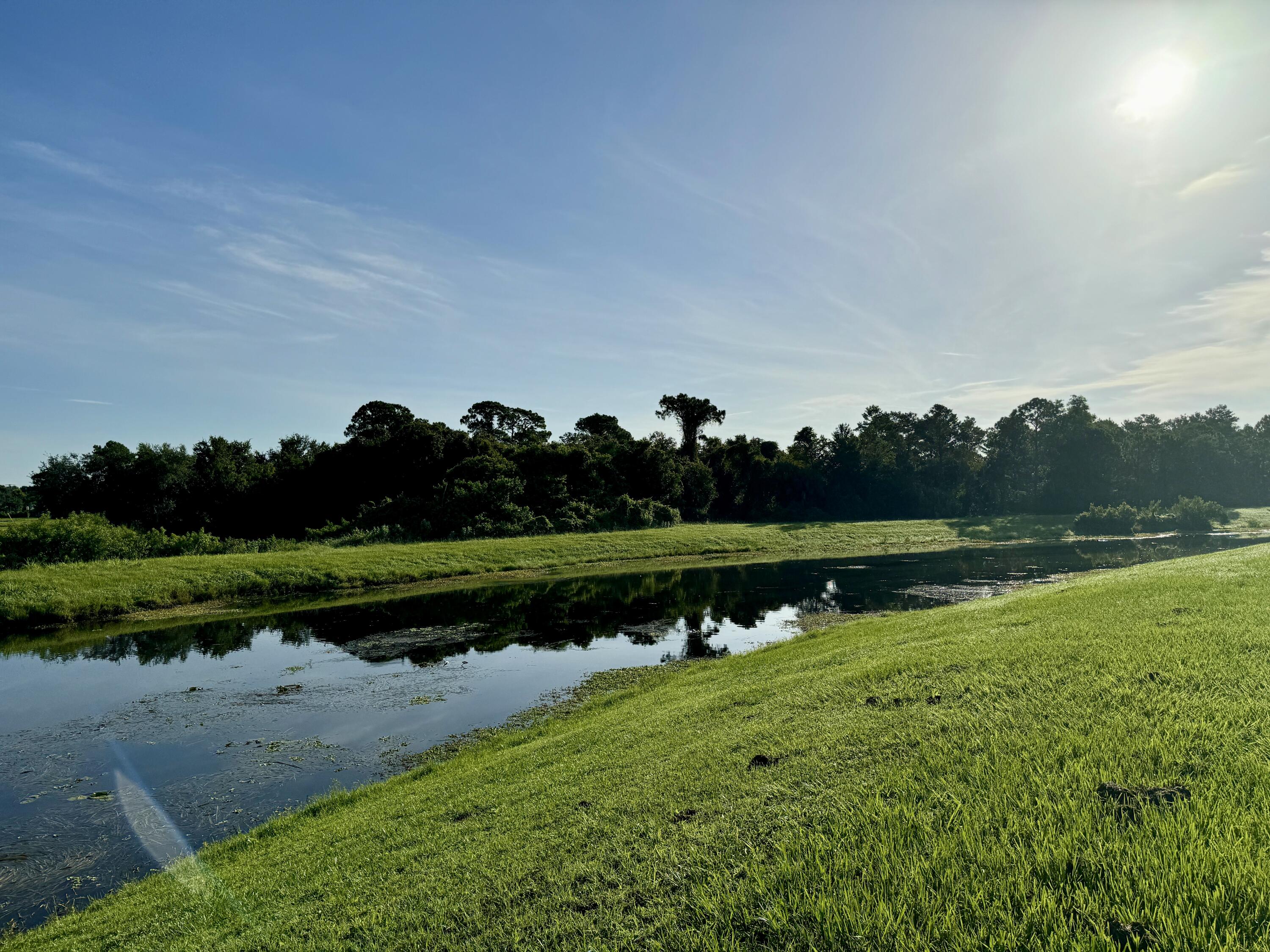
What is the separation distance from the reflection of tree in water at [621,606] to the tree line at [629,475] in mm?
21777

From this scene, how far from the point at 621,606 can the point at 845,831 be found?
2740 cm

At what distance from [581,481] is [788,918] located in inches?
2722

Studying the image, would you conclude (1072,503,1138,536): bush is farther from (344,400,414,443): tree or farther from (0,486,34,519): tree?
(0,486,34,519): tree

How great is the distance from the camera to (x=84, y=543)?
35469mm

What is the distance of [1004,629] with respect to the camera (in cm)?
1050

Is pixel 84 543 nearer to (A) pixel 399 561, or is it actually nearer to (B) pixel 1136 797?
(A) pixel 399 561

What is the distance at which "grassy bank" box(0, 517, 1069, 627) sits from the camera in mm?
29266

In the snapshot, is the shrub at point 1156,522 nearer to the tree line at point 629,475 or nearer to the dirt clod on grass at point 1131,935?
the tree line at point 629,475

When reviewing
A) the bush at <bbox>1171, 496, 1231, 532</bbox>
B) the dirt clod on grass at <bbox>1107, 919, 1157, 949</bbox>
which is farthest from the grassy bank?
the dirt clod on grass at <bbox>1107, 919, 1157, 949</bbox>

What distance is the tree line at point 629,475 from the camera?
216ft

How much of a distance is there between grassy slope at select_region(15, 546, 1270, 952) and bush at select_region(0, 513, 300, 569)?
35523 millimetres

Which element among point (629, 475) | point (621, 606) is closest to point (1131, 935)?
point (621, 606)

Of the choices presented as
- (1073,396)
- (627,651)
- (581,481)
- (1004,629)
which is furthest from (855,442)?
(1004,629)

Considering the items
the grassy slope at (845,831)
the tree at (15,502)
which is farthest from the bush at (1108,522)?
the tree at (15,502)
